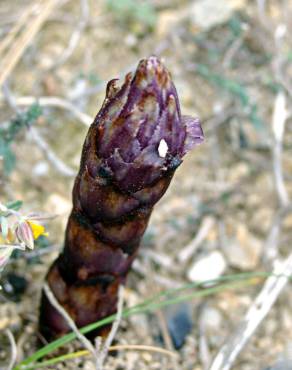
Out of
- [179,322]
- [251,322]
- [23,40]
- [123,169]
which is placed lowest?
[179,322]

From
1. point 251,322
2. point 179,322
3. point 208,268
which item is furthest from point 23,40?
point 251,322

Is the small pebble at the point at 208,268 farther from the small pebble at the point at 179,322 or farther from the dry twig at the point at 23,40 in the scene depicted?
the dry twig at the point at 23,40

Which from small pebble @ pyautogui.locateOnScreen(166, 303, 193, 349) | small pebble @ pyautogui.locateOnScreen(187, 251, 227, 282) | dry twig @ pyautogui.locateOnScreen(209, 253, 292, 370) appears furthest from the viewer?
small pebble @ pyautogui.locateOnScreen(187, 251, 227, 282)

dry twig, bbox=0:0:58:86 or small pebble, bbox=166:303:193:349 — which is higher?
dry twig, bbox=0:0:58:86

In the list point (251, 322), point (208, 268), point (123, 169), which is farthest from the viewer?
point (208, 268)

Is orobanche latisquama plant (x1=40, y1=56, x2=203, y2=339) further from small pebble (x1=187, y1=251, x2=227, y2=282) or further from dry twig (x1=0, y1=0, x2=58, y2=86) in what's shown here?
dry twig (x1=0, y1=0, x2=58, y2=86)

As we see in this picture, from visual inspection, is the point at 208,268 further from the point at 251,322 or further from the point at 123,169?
the point at 123,169

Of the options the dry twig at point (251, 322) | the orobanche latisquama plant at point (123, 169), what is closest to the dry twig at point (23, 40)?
the orobanche latisquama plant at point (123, 169)

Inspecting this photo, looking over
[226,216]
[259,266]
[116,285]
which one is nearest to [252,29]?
[226,216]

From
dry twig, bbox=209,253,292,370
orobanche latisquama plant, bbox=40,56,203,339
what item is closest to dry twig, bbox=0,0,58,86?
orobanche latisquama plant, bbox=40,56,203,339
